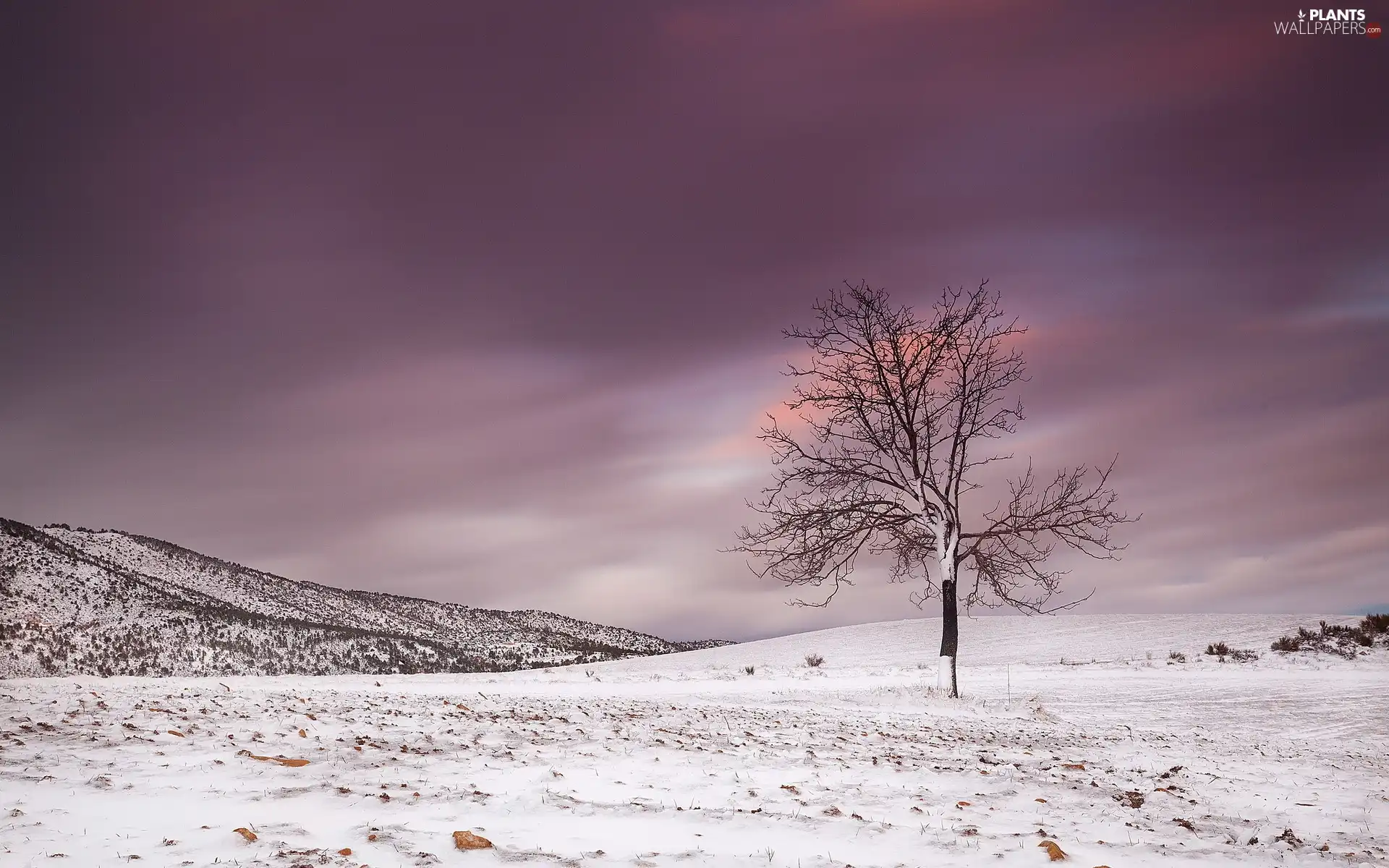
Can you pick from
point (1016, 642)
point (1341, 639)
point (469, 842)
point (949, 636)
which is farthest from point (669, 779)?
point (1016, 642)

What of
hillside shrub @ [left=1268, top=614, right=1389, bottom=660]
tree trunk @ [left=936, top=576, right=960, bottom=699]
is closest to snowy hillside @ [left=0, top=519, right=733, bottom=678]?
Answer: tree trunk @ [left=936, top=576, right=960, bottom=699]

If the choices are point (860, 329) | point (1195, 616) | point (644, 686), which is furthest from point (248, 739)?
point (1195, 616)

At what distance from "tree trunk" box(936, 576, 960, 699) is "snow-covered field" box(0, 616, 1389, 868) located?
7.22ft

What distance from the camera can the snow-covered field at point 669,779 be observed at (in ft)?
18.3

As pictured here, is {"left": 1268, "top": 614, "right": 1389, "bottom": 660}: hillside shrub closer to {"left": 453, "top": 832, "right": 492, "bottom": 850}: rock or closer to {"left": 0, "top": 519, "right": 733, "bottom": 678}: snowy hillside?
{"left": 453, "top": 832, "right": 492, "bottom": 850}: rock

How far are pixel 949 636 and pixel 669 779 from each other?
12.9 meters

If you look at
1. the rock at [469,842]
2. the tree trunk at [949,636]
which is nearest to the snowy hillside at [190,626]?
the tree trunk at [949,636]

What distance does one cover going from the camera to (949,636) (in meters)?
19.1

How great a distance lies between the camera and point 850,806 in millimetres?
6930

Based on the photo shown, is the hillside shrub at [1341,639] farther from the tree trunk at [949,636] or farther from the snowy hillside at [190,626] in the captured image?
the snowy hillside at [190,626]

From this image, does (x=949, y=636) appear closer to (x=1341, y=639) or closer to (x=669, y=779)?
(x=669, y=779)

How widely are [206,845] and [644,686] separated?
16298 millimetres

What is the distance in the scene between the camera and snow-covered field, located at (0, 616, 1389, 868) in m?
5.58

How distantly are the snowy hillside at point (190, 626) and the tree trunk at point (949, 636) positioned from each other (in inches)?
898
